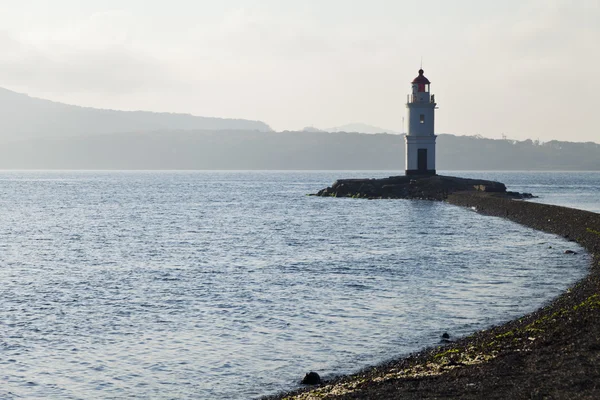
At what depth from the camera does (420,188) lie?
94.6 meters

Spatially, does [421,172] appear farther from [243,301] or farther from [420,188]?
[243,301]

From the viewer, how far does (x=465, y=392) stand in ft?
45.0

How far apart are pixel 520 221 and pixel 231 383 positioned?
154ft

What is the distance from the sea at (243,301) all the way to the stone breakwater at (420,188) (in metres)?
36.8

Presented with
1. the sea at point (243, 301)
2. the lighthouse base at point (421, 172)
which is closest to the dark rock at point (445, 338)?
the sea at point (243, 301)

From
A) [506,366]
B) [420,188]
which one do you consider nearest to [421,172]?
[420,188]

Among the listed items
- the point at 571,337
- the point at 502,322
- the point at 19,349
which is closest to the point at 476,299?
the point at 502,322

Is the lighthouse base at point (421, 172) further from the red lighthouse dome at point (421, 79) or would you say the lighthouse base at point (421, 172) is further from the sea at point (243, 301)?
the sea at point (243, 301)

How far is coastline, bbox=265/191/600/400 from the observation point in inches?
537

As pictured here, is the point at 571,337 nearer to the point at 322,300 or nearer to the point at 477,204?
the point at 322,300

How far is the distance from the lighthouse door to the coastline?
69.1 m

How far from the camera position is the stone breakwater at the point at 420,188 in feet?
306

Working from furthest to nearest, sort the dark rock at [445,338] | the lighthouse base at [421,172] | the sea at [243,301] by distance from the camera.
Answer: the lighthouse base at [421,172] → the dark rock at [445,338] → the sea at [243,301]

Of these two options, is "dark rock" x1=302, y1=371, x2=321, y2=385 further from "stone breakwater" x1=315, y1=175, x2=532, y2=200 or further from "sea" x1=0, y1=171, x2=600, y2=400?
"stone breakwater" x1=315, y1=175, x2=532, y2=200
